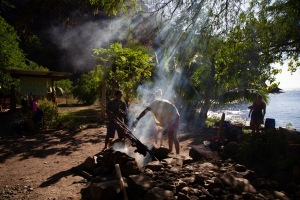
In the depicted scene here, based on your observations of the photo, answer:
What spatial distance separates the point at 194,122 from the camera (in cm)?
1571

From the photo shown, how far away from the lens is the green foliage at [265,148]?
15.5 ft

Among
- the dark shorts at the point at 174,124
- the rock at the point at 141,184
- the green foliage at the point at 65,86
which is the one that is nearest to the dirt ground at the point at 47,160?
the rock at the point at 141,184

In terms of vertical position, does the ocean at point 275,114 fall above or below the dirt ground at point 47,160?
below

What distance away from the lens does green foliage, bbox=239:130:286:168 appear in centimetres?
472

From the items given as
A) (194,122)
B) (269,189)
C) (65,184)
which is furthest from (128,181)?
(194,122)

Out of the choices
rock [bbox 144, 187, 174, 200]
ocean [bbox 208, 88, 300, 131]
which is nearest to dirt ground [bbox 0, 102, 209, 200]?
rock [bbox 144, 187, 174, 200]

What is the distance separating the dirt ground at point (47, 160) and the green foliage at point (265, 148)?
2777mm

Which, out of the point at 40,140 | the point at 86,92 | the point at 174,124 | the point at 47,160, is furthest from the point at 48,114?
the point at 86,92

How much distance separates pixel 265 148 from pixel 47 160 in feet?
19.4

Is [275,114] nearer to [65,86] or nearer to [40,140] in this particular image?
[65,86]

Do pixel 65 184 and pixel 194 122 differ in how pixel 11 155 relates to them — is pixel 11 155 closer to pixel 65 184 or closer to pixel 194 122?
pixel 65 184

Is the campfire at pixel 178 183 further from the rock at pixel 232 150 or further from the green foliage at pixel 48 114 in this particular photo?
the green foliage at pixel 48 114

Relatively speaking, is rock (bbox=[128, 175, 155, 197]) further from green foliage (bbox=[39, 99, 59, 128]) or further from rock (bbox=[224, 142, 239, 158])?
green foliage (bbox=[39, 99, 59, 128])

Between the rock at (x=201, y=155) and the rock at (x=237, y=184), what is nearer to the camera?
the rock at (x=237, y=184)
